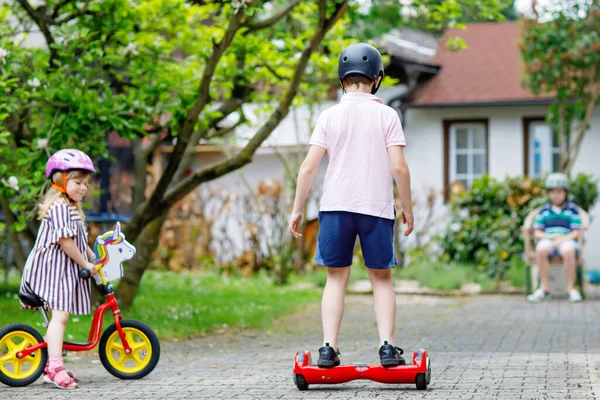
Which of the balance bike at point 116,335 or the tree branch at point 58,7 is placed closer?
the balance bike at point 116,335

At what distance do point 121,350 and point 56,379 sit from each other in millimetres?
542

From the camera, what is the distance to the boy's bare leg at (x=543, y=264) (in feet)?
47.3

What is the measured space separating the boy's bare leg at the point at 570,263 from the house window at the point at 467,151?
6523 millimetres

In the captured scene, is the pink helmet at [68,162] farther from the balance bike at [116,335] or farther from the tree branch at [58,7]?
the tree branch at [58,7]

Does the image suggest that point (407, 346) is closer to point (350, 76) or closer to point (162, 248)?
point (350, 76)

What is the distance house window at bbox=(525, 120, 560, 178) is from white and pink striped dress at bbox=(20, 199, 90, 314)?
14.8 meters

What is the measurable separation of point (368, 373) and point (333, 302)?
0.50m

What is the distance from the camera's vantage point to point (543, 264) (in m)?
14.5

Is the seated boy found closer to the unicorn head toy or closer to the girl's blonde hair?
the unicorn head toy

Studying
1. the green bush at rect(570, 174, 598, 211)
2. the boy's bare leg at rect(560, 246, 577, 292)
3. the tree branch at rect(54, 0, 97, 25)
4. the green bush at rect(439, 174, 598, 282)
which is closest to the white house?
the green bush at rect(439, 174, 598, 282)

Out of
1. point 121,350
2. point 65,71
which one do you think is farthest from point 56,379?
point 65,71

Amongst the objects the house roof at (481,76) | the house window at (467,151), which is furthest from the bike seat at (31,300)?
the house window at (467,151)

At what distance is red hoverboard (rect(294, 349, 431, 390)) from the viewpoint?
5.95 metres

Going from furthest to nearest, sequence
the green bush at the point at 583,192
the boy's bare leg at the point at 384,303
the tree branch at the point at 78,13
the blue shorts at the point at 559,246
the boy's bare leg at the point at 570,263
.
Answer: the green bush at the point at 583,192
the blue shorts at the point at 559,246
the boy's bare leg at the point at 570,263
the tree branch at the point at 78,13
the boy's bare leg at the point at 384,303
